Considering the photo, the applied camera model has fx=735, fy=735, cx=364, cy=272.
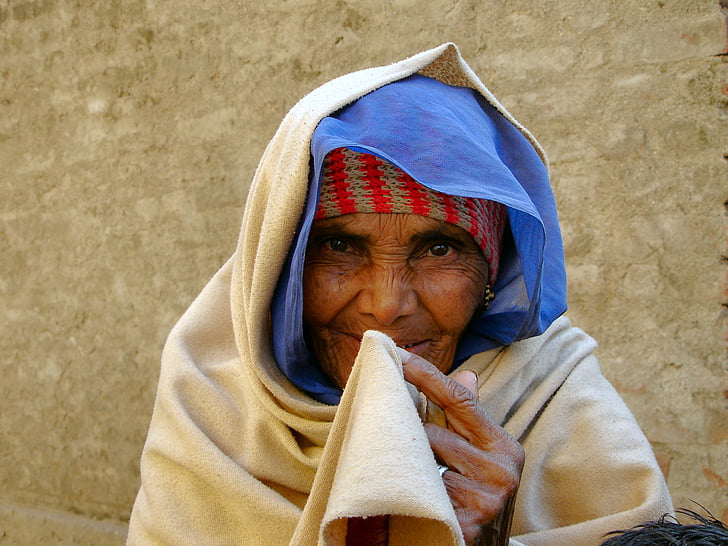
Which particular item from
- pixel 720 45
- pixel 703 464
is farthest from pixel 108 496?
pixel 720 45

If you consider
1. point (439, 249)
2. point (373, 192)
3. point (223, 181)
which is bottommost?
point (223, 181)

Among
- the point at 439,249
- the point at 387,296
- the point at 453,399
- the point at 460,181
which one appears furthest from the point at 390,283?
the point at 453,399

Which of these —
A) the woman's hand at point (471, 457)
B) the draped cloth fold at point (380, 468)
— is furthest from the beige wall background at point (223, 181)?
the draped cloth fold at point (380, 468)

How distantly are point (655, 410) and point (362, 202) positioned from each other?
2.00 m

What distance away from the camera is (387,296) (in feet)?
5.47

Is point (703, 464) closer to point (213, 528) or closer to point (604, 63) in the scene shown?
point (604, 63)

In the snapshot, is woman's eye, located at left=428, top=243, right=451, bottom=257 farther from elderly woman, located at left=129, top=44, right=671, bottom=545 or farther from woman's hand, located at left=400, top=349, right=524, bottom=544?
woman's hand, located at left=400, top=349, right=524, bottom=544

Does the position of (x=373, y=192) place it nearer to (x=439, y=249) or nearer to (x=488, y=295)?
(x=439, y=249)

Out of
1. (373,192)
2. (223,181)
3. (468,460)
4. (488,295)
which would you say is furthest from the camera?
(223,181)

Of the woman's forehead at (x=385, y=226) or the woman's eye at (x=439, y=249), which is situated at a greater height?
the woman's forehead at (x=385, y=226)

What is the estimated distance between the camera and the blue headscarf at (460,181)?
1.59 metres

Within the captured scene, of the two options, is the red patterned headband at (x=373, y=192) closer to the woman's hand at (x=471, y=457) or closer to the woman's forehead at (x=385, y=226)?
the woman's forehead at (x=385, y=226)

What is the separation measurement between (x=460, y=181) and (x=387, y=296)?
1.01 feet

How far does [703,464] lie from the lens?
300cm
